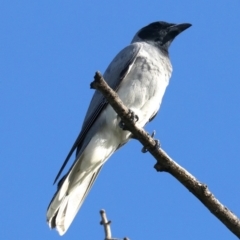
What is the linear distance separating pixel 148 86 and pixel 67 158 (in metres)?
1.28

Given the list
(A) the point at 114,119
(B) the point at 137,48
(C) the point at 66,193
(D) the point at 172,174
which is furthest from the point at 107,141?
(D) the point at 172,174

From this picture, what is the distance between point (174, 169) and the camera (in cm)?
521

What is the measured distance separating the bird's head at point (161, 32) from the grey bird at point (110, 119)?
1317 millimetres

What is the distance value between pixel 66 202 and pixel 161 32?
3335 millimetres

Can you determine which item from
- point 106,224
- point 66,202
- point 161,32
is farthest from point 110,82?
point 106,224

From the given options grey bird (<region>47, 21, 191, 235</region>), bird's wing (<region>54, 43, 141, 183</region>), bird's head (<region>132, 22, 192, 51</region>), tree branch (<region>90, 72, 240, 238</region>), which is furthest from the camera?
bird's head (<region>132, 22, 192, 51</region>)

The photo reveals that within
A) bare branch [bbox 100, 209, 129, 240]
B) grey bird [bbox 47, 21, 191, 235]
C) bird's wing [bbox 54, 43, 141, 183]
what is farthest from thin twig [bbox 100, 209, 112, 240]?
bird's wing [bbox 54, 43, 141, 183]

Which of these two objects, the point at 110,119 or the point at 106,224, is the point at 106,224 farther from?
the point at 110,119

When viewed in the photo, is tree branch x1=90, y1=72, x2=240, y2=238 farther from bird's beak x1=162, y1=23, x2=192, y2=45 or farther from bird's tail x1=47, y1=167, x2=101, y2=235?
bird's beak x1=162, y1=23, x2=192, y2=45

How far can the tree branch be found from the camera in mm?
4684

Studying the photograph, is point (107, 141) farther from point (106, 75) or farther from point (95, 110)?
point (106, 75)

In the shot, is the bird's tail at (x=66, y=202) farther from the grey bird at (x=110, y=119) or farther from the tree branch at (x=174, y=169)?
the tree branch at (x=174, y=169)

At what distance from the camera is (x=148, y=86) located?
7.42 m

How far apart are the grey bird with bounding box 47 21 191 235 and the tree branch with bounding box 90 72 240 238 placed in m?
1.55
